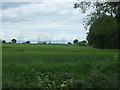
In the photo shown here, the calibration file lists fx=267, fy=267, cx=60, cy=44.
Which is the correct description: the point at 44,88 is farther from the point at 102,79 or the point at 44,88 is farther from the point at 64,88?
the point at 102,79

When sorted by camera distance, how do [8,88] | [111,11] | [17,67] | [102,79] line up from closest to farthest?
[8,88] → [102,79] → [111,11] → [17,67]

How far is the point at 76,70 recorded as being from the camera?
11297mm

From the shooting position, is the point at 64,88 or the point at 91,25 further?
the point at 91,25

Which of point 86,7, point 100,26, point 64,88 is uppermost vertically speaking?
point 86,7

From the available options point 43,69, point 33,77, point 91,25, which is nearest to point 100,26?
point 91,25

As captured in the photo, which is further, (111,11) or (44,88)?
(111,11)

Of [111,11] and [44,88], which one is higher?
[111,11]

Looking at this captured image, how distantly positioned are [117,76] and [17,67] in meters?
3.98

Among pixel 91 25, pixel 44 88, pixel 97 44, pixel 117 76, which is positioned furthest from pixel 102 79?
pixel 97 44

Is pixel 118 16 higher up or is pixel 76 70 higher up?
pixel 118 16

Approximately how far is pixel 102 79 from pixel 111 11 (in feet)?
9.50

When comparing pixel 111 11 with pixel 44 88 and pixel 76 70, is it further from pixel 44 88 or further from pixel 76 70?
pixel 44 88

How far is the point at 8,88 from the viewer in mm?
7500

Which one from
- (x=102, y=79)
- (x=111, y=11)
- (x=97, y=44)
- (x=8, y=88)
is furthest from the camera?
(x=97, y=44)
